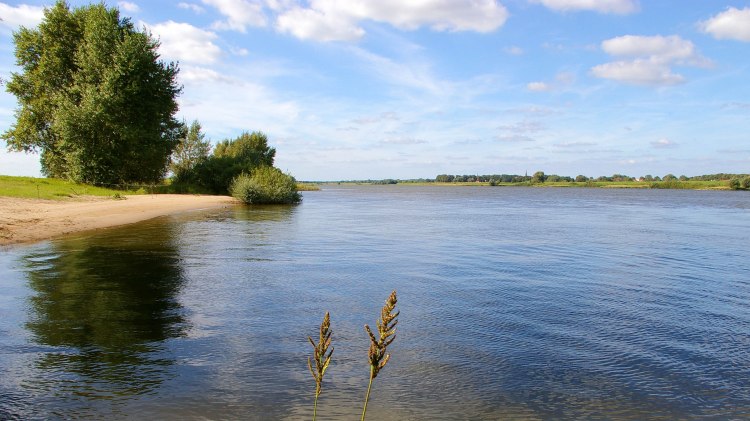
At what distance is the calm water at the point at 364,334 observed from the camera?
22.6ft

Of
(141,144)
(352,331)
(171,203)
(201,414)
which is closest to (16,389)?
(201,414)

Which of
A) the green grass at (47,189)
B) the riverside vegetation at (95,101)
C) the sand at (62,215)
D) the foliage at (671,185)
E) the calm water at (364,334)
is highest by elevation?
the riverside vegetation at (95,101)

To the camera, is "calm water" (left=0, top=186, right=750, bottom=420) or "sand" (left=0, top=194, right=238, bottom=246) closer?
"calm water" (left=0, top=186, right=750, bottom=420)

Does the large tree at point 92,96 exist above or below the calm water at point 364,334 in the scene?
above

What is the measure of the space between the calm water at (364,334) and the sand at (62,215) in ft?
12.3

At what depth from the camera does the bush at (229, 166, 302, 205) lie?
5619 centimetres

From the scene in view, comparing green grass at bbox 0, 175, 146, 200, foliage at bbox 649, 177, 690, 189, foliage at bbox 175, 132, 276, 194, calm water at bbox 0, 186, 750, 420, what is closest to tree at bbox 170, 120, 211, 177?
foliage at bbox 175, 132, 276, 194

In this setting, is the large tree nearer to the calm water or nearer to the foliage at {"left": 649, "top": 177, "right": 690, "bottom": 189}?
the calm water

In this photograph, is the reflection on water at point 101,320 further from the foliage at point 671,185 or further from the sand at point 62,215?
the foliage at point 671,185

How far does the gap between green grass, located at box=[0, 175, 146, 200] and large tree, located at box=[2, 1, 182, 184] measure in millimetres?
2147

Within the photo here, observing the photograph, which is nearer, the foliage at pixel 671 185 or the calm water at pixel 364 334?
the calm water at pixel 364 334

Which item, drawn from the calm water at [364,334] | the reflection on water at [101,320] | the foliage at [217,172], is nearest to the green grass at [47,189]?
the foliage at [217,172]

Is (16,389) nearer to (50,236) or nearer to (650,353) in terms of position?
(650,353)

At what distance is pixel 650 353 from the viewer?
905cm
